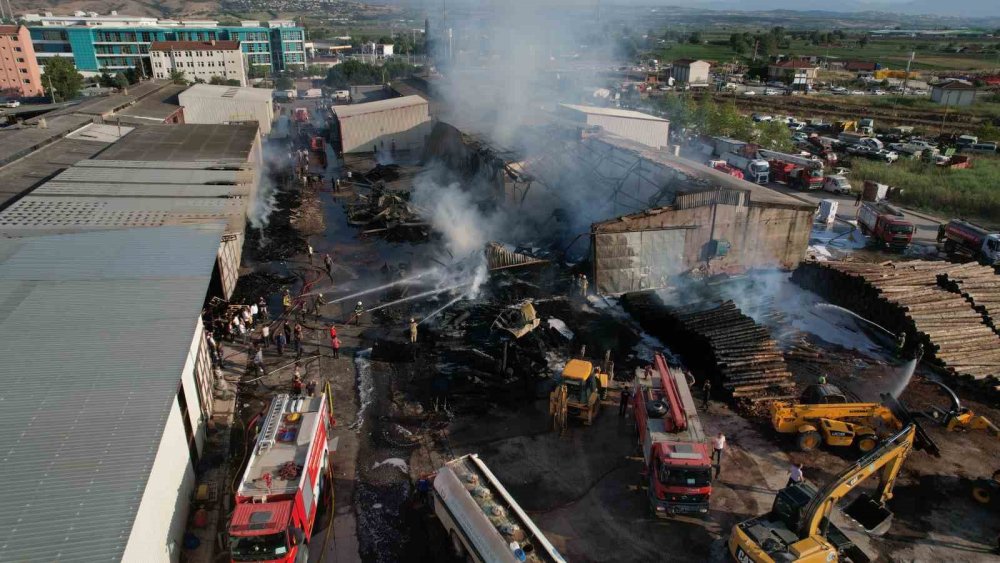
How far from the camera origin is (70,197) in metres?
20.4

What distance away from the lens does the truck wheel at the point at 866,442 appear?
1266cm

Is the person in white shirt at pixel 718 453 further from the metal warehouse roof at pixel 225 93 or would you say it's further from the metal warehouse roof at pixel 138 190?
the metal warehouse roof at pixel 225 93

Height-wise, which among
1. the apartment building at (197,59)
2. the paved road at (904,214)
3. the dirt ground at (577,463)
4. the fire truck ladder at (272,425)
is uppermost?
the apartment building at (197,59)

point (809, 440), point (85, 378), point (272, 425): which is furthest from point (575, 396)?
point (85, 378)

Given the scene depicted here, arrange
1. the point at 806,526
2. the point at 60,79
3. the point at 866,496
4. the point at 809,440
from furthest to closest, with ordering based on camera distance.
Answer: the point at 60,79 → the point at 809,440 → the point at 866,496 → the point at 806,526

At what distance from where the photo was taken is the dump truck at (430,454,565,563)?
837 centimetres

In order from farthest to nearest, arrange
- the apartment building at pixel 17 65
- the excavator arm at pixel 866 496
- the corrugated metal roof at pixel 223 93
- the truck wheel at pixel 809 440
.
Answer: the apartment building at pixel 17 65
the corrugated metal roof at pixel 223 93
the truck wheel at pixel 809 440
the excavator arm at pixel 866 496

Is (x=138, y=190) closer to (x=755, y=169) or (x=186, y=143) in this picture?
(x=186, y=143)

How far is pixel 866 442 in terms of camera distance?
12695mm

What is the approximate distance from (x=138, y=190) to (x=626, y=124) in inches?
981

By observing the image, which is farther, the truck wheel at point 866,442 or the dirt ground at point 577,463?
the truck wheel at point 866,442

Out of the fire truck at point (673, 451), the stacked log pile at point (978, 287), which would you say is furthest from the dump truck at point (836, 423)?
the stacked log pile at point (978, 287)

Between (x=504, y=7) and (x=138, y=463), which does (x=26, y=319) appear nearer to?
(x=138, y=463)

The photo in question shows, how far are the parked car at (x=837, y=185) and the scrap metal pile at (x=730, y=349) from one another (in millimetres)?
20769
